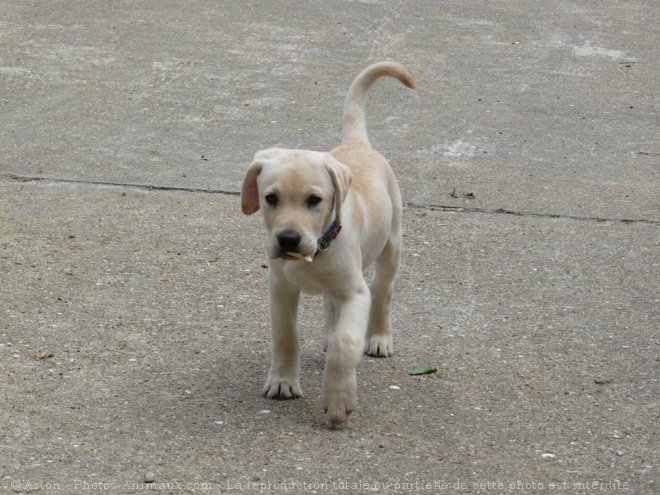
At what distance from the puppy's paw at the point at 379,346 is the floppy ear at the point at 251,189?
95 centimetres

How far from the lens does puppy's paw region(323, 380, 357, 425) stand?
438 centimetres

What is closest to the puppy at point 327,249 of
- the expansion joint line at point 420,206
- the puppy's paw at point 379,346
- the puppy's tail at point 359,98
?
the puppy's paw at point 379,346

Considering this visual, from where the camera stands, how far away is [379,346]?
5.21 metres

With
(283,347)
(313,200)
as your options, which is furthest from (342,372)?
(313,200)

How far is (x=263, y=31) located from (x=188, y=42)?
81cm

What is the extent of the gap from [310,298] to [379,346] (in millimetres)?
772

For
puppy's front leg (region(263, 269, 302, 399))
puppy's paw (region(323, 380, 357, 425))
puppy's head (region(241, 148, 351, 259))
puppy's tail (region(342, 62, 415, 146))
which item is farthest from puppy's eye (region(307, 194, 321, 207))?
puppy's tail (region(342, 62, 415, 146))

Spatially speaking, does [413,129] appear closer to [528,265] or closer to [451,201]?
[451,201]

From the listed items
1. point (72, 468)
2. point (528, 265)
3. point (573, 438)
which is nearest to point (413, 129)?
point (528, 265)

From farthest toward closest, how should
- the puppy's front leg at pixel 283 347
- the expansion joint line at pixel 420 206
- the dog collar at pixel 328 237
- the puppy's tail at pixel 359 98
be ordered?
1. the expansion joint line at pixel 420 206
2. the puppy's tail at pixel 359 98
3. the puppy's front leg at pixel 283 347
4. the dog collar at pixel 328 237

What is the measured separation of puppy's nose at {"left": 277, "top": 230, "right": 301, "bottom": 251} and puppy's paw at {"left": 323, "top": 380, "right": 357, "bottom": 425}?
58 centimetres

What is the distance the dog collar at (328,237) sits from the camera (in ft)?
14.7

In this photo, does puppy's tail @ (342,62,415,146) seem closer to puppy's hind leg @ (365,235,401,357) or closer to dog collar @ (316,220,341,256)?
puppy's hind leg @ (365,235,401,357)

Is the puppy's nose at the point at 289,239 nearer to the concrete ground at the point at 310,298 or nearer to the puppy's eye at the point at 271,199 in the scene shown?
the puppy's eye at the point at 271,199
